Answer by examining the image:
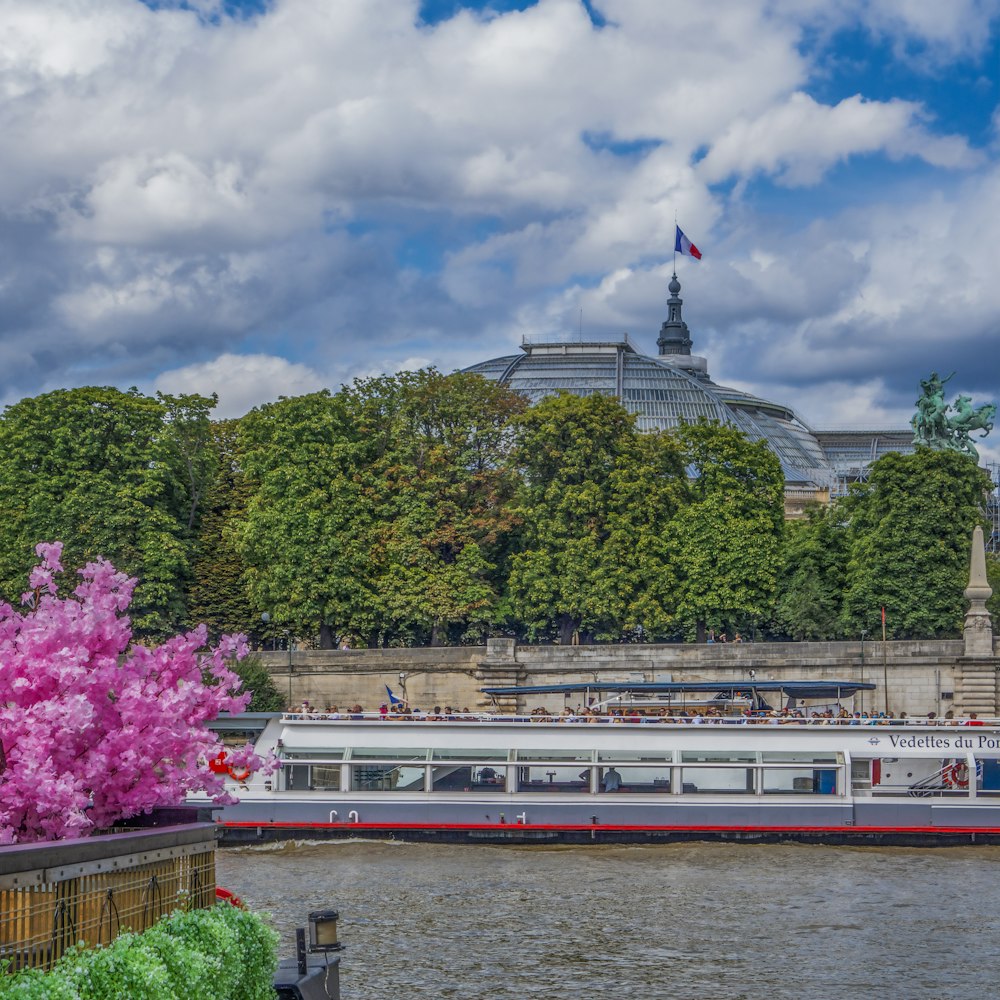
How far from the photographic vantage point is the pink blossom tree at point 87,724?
22.1 m

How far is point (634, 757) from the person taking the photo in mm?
49781

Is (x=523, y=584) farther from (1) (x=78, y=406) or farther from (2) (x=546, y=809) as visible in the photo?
(2) (x=546, y=809)

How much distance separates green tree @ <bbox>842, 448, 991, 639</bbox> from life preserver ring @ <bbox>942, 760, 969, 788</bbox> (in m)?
24.3

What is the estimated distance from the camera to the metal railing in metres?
13.3

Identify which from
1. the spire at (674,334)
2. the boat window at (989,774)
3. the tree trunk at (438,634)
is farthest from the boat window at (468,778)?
the spire at (674,334)

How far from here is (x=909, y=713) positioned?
232ft

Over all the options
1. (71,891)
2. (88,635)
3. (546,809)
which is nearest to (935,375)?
(546,809)

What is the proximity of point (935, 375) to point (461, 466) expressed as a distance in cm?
3200

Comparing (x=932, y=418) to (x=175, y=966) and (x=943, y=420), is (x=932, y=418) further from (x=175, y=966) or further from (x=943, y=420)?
(x=175, y=966)

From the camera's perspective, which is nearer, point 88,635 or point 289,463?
point 88,635

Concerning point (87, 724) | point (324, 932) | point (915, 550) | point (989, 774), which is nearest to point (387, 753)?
point (989, 774)

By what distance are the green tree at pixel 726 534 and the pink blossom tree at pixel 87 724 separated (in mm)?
52766

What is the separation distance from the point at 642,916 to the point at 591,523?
4207 centimetres

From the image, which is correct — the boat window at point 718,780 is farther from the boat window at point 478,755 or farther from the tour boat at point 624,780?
the boat window at point 478,755
